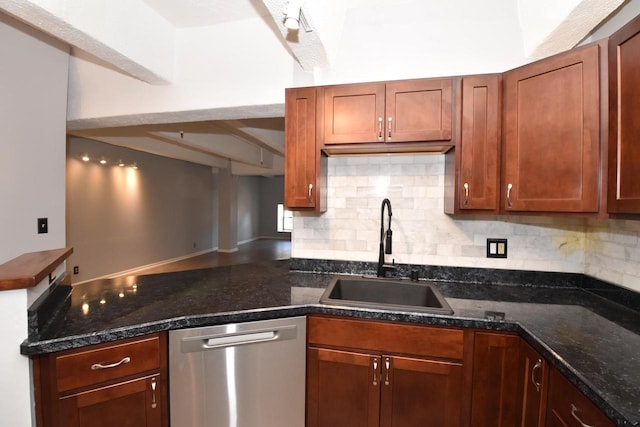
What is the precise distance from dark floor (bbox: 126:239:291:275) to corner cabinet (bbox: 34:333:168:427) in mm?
4383

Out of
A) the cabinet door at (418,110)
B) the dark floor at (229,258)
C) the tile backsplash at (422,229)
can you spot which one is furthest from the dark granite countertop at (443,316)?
the dark floor at (229,258)

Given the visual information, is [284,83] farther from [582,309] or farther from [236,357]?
[582,309]

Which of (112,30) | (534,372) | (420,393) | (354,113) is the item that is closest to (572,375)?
(534,372)

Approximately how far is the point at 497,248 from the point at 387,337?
3.48ft

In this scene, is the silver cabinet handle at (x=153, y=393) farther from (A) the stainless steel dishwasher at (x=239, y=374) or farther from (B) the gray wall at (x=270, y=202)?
(B) the gray wall at (x=270, y=202)

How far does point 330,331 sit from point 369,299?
520 mm

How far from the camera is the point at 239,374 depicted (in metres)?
1.42

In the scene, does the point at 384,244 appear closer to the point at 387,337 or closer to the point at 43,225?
the point at 387,337

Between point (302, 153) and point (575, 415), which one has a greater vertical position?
point (302, 153)

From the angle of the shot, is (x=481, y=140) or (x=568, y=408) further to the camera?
(x=481, y=140)

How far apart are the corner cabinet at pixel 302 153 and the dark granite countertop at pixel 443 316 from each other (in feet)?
1.84

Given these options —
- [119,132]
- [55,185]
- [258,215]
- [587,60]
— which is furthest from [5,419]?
[258,215]

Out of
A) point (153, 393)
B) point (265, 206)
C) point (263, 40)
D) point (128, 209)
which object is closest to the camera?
point (153, 393)

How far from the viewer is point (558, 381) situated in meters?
1.05
